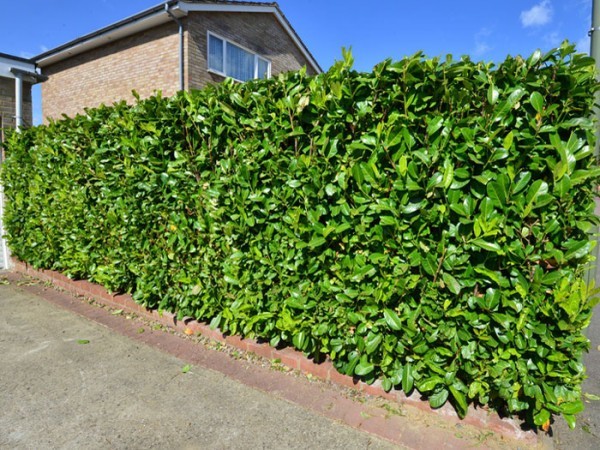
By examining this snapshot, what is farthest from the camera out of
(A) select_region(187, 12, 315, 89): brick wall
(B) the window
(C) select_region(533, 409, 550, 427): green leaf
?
(B) the window

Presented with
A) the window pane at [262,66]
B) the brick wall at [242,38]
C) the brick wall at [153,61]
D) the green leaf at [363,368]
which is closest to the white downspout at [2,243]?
the brick wall at [153,61]

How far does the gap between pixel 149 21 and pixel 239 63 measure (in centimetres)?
326

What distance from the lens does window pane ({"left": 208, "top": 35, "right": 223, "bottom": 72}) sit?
11992 mm

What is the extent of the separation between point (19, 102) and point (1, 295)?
365 cm

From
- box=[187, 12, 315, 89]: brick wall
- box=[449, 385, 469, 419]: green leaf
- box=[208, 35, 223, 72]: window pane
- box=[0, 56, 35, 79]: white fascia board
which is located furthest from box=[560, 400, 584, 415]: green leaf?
box=[208, 35, 223, 72]: window pane

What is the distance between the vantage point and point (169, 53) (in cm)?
1139

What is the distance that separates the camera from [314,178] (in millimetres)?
2625

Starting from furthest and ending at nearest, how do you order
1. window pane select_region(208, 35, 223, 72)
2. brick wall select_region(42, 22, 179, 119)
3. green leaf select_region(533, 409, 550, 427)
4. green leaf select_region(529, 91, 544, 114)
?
window pane select_region(208, 35, 223, 72)
brick wall select_region(42, 22, 179, 119)
green leaf select_region(533, 409, 550, 427)
green leaf select_region(529, 91, 544, 114)

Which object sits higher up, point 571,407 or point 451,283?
point 451,283

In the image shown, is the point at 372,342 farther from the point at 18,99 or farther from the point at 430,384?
the point at 18,99

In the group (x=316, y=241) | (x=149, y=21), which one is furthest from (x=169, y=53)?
(x=316, y=241)

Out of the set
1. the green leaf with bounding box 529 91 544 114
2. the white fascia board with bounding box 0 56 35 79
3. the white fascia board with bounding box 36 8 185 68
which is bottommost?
the green leaf with bounding box 529 91 544 114

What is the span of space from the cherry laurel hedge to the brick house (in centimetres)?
889

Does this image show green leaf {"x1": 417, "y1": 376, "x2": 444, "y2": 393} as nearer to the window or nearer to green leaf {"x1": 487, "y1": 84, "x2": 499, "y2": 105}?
green leaf {"x1": 487, "y1": 84, "x2": 499, "y2": 105}
